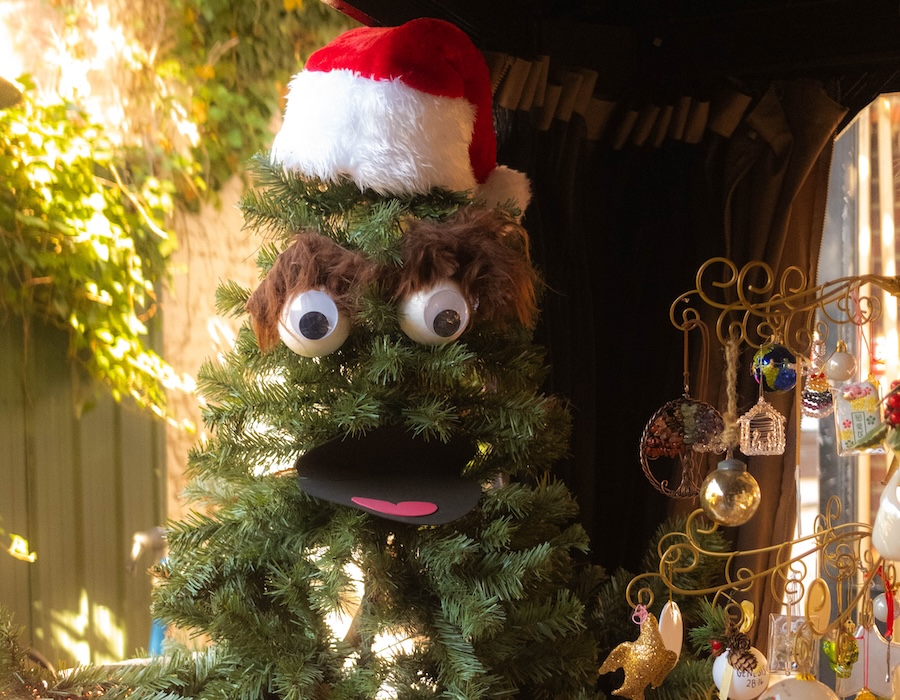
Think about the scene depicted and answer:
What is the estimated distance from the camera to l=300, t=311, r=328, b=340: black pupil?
0.76 meters

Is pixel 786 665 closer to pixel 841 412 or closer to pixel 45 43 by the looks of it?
pixel 841 412

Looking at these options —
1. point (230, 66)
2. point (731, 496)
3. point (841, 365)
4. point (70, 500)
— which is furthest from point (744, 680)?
point (230, 66)

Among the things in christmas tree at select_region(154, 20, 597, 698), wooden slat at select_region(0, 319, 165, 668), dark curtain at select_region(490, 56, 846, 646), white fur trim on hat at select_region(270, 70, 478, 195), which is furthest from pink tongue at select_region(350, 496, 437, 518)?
wooden slat at select_region(0, 319, 165, 668)

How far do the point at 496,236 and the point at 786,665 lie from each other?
525mm

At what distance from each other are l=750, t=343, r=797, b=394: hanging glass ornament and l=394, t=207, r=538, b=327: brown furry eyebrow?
0.22 metres

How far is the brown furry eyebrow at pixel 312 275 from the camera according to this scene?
77 cm

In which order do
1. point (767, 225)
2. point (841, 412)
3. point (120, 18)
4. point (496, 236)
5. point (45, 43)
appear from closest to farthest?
point (841, 412), point (496, 236), point (767, 225), point (45, 43), point (120, 18)

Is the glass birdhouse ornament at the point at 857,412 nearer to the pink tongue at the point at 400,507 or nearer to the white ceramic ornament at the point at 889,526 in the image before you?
the white ceramic ornament at the point at 889,526

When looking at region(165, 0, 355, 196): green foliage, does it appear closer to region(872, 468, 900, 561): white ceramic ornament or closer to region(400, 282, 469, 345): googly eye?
region(400, 282, 469, 345): googly eye

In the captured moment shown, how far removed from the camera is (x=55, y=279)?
1.41 metres

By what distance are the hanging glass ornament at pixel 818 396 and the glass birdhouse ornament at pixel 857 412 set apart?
0.55 feet

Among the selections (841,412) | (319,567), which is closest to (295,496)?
(319,567)

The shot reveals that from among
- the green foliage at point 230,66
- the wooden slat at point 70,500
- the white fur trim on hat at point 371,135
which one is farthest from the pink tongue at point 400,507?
the green foliage at point 230,66

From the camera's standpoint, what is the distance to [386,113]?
794 millimetres
